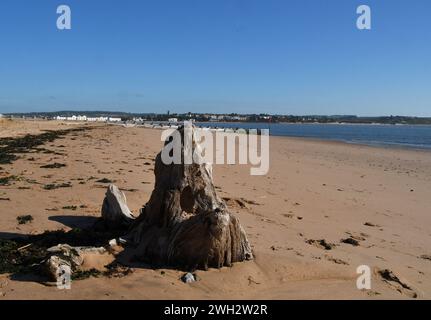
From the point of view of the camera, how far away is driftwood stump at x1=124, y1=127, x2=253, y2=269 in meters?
6.39

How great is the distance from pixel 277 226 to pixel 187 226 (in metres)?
3.27

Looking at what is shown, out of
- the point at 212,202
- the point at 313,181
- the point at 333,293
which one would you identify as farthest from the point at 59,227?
the point at 313,181

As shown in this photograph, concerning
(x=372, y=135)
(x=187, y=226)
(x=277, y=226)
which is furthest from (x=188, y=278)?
(x=372, y=135)

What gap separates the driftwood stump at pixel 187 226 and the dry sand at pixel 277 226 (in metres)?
0.27

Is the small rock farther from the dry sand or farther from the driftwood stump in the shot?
the driftwood stump

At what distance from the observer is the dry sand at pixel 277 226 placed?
584 cm

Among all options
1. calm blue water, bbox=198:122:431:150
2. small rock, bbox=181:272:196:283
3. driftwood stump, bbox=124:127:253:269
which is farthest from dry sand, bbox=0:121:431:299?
calm blue water, bbox=198:122:431:150

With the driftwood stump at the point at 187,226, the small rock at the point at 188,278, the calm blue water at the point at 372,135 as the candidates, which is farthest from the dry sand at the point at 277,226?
the calm blue water at the point at 372,135

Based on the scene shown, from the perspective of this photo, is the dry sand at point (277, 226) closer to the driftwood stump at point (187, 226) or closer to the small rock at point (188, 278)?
the small rock at point (188, 278)

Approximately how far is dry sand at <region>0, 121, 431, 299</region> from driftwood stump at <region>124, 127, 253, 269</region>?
0.88ft

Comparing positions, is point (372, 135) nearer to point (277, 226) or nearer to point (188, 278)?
point (277, 226)

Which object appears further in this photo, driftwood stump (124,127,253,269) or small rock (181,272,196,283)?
driftwood stump (124,127,253,269)

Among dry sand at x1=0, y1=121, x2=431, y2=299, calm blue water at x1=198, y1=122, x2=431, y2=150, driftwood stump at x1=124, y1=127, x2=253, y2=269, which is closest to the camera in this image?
dry sand at x1=0, y1=121, x2=431, y2=299

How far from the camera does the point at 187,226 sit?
Result: 6539 millimetres
